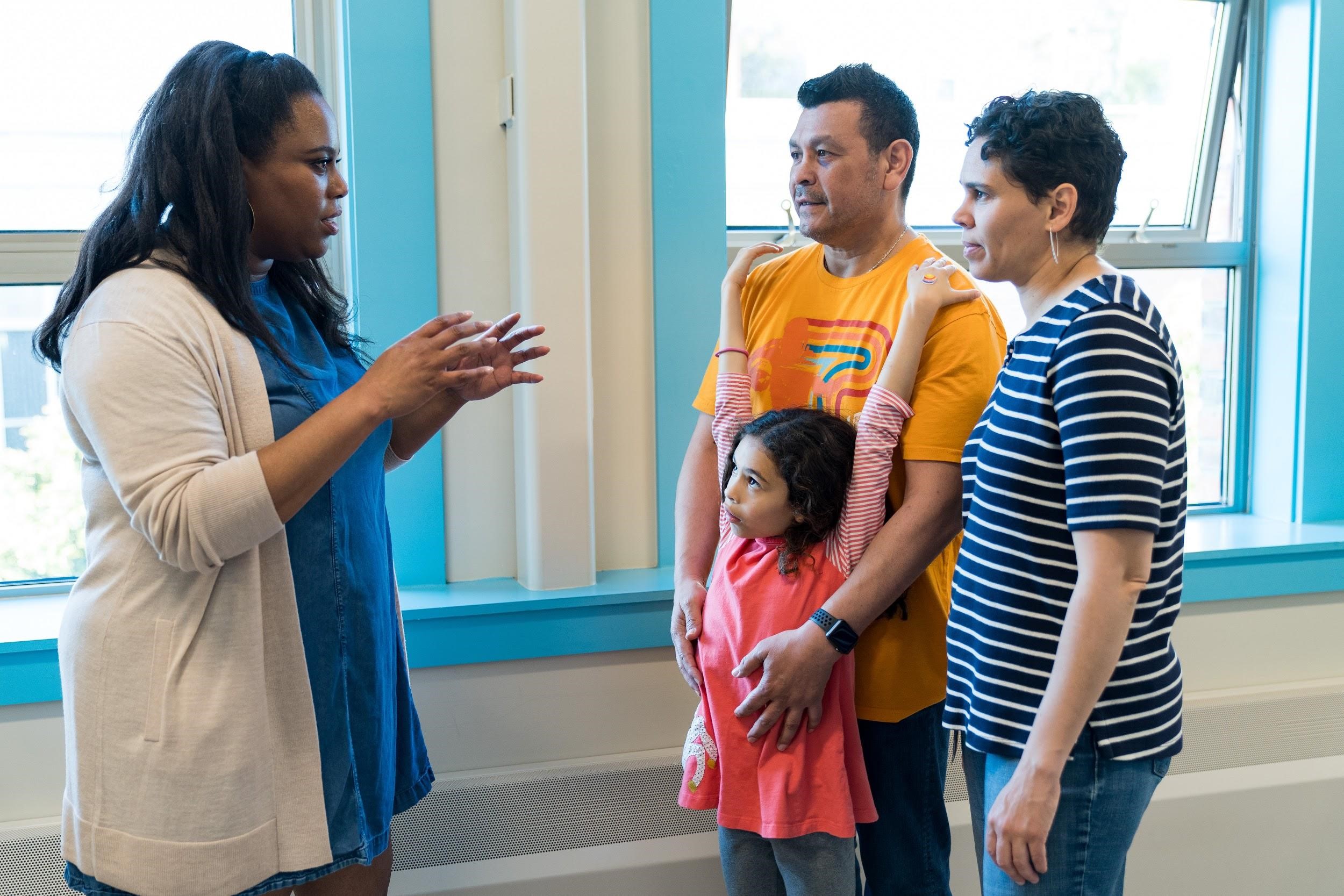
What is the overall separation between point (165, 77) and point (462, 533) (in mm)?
1197

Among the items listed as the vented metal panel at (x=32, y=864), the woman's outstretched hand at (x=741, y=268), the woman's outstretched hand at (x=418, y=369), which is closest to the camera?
the woman's outstretched hand at (x=418, y=369)

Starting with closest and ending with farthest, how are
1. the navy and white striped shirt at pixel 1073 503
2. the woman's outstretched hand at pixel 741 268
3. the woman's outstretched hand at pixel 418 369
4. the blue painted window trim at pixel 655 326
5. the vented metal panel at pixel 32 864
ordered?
the navy and white striped shirt at pixel 1073 503
the woman's outstretched hand at pixel 418 369
the woman's outstretched hand at pixel 741 268
the vented metal panel at pixel 32 864
the blue painted window trim at pixel 655 326

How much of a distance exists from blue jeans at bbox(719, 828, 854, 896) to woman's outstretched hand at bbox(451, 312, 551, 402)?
2.55 feet

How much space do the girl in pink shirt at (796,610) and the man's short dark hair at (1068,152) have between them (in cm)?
25

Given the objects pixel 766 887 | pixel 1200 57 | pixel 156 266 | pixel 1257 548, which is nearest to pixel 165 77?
pixel 156 266

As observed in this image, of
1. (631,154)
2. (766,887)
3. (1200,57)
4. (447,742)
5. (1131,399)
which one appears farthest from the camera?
(1200,57)

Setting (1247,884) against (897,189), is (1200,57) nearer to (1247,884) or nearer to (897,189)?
(897,189)

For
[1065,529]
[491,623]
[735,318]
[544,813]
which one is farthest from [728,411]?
[544,813]

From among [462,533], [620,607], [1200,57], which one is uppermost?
[1200,57]

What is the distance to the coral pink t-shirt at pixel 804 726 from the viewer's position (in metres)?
1.53

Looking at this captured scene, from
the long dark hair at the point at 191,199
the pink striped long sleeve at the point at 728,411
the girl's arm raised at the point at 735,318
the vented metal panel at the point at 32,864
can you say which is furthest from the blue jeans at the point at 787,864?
the vented metal panel at the point at 32,864

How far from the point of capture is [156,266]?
1.28 metres

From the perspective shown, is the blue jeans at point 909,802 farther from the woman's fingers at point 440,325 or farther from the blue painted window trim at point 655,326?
the woman's fingers at point 440,325

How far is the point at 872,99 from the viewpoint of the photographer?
1.68m
